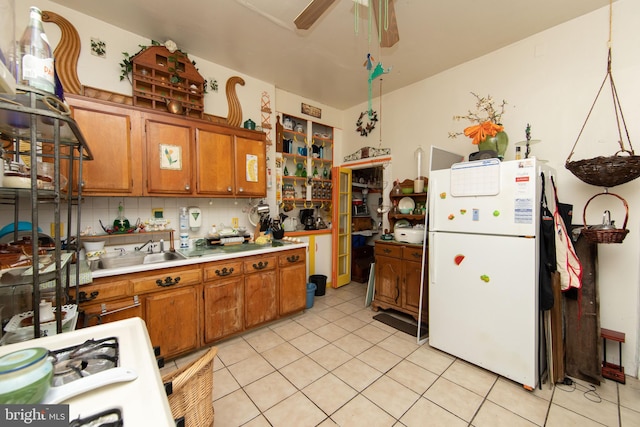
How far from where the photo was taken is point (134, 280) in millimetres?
1966

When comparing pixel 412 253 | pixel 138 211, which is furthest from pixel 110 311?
pixel 412 253

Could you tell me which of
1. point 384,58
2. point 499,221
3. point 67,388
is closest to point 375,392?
point 499,221

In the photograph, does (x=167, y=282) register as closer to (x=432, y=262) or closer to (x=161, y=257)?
(x=161, y=257)

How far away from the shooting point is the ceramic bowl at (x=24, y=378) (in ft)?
1.63

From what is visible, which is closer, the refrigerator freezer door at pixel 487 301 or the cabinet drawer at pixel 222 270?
the refrigerator freezer door at pixel 487 301

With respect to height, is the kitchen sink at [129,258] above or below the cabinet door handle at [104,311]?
above

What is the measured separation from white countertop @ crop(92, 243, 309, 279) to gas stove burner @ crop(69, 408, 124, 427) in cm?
171

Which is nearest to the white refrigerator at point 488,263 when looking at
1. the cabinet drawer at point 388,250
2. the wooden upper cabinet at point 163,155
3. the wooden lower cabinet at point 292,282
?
the cabinet drawer at point 388,250

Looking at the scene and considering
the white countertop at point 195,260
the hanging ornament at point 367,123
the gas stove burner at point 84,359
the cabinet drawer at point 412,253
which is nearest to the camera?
the gas stove burner at point 84,359

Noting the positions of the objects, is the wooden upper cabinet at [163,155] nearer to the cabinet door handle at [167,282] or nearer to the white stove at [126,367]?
the cabinet door handle at [167,282]

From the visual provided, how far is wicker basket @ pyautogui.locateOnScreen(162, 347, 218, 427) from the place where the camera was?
1.00 meters

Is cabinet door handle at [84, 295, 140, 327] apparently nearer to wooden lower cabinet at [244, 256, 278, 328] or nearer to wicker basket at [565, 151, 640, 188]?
wooden lower cabinet at [244, 256, 278, 328]

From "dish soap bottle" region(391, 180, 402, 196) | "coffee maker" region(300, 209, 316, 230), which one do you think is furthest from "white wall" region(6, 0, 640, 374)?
"coffee maker" region(300, 209, 316, 230)

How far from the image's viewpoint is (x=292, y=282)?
292cm
